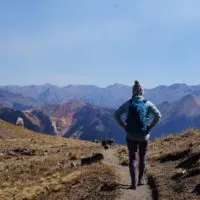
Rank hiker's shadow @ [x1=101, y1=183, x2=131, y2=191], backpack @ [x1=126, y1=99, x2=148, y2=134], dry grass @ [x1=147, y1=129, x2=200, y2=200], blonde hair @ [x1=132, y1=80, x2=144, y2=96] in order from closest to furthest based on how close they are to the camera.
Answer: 1. dry grass @ [x1=147, y1=129, x2=200, y2=200]
2. backpack @ [x1=126, y1=99, x2=148, y2=134]
3. blonde hair @ [x1=132, y1=80, x2=144, y2=96]
4. hiker's shadow @ [x1=101, y1=183, x2=131, y2=191]

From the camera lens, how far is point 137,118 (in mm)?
14961

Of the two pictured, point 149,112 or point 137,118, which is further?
point 149,112

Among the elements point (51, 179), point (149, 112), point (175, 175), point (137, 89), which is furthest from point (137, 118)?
point (51, 179)

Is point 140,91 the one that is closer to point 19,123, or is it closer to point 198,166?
point 198,166

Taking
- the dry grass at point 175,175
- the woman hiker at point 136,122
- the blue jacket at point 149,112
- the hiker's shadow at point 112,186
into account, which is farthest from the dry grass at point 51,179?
the blue jacket at point 149,112

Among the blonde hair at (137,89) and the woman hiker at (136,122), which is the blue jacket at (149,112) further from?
the blonde hair at (137,89)

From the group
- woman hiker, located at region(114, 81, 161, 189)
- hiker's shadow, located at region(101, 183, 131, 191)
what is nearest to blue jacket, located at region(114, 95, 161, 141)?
woman hiker, located at region(114, 81, 161, 189)

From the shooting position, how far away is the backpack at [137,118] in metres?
15.0

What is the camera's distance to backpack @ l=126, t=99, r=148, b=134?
15.0m

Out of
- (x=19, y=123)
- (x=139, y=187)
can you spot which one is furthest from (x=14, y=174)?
(x=19, y=123)

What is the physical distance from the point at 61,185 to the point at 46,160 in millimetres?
9755

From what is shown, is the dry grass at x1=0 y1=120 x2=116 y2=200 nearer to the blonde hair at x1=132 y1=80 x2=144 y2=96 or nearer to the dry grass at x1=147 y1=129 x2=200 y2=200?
the dry grass at x1=147 y1=129 x2=200 y2=200

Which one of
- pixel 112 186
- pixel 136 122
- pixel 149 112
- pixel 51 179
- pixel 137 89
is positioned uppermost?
pixel 137 89

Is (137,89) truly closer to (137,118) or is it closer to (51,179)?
(137,118)
